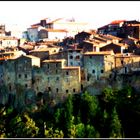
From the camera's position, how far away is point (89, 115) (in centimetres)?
2894

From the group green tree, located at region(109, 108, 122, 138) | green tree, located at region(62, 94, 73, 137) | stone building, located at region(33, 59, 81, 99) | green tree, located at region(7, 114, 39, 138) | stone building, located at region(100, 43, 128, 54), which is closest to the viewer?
green tree, located at region(109, 108, 122, 138)

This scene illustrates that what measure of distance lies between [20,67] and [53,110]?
3538mm

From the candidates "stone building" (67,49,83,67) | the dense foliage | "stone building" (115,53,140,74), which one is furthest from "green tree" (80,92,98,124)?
"stone building" (67,49,83,67)

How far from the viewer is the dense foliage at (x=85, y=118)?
2783 centimetres

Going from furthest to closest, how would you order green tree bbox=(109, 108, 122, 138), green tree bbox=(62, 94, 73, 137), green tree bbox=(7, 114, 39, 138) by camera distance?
green tree bbox=(7, 114, 39, 138) → green tree bbox=(62, 94, 73, 137) → green tree bbox=(109, 108, 122, 138)

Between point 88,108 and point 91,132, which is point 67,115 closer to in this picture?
point 88,108

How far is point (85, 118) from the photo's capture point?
29078 mm

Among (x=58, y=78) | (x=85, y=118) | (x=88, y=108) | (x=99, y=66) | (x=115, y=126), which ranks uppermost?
(x=99, y=66)

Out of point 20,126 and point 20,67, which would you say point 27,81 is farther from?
point 20,126

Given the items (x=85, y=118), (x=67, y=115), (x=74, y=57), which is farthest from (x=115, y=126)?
(x=74, y=57)

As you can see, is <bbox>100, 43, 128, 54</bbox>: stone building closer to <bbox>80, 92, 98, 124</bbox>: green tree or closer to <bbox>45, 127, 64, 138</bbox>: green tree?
<bbox>80, 92, 98, 124</bbox>: green tree

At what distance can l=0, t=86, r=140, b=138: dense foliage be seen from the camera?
27.8m

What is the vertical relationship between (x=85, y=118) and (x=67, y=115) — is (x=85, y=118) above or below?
below

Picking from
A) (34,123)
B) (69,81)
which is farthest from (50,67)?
(34,123)
